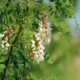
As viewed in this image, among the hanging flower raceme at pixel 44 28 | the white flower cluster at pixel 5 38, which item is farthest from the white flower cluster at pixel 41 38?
the white flower cluster at pixel 5 38

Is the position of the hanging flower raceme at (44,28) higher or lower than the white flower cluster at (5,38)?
higher

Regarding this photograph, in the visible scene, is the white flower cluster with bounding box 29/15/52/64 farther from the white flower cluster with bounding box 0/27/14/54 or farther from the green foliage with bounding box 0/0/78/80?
the white flower cluster with bounding box 0/27/14/54

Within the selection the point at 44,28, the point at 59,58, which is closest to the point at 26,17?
the point at 44,28

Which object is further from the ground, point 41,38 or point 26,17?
point 26,17

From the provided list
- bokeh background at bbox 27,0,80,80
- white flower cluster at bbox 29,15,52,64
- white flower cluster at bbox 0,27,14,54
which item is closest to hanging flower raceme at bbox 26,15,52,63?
white flower cluster at bbox 29,15,52,64

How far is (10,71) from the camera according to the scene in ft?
6.41

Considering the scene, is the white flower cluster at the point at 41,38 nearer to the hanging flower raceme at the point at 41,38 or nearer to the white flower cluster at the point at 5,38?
the hanging flower raceme at the point at 41,38

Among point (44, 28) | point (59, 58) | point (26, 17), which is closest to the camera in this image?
point (26, 17)

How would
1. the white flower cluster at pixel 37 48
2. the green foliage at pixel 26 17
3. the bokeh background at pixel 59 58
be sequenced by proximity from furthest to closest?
the bokeh background at pixel 59 58, the white flower cluster at pixel 37 48, the green foliage at pixel 26 17

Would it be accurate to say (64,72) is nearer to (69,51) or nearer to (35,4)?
(69,51)

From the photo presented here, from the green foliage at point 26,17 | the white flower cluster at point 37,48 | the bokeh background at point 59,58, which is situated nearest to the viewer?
the green foliage at point 26,17

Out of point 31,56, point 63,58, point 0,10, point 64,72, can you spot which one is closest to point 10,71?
point 31,56

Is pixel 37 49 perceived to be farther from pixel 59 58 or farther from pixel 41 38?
pixel 59 58

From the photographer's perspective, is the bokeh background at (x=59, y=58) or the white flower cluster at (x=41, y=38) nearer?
the white flower cluster at (x=41, y=38)
